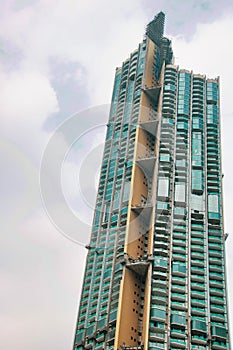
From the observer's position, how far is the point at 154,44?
114 metres

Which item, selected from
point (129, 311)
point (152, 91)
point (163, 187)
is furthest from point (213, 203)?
point (152, 91)

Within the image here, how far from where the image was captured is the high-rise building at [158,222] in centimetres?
7075

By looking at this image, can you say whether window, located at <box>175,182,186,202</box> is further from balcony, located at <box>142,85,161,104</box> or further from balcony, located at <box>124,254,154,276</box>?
balcony, located at <box>142,85,161,104</box>

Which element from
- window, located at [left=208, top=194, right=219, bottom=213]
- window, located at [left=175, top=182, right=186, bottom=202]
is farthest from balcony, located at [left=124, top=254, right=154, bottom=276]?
window, located at [left=208, top=194, right=219, bottom=213]

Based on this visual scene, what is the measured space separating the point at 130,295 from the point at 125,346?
9085 mm

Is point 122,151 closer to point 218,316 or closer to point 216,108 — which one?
point 216,108

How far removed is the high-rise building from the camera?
2785 inches

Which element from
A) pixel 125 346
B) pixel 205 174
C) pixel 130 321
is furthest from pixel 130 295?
pixel 205 174

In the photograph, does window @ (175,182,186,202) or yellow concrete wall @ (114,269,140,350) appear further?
window @ (175,182,186,202)

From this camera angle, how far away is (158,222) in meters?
81.7

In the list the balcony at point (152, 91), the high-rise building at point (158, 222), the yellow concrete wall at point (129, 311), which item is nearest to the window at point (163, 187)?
the high-rise building at point (158, 222)

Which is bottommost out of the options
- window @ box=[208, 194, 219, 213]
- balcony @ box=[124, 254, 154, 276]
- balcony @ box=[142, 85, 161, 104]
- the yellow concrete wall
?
the yellow concrete wall

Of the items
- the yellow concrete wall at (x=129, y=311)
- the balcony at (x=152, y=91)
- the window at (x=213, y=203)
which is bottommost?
the yellow concrete wall at (x=129, y=311)

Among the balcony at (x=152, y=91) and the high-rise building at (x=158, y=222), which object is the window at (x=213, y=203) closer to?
the high-rise building at (x=158, y=222)
